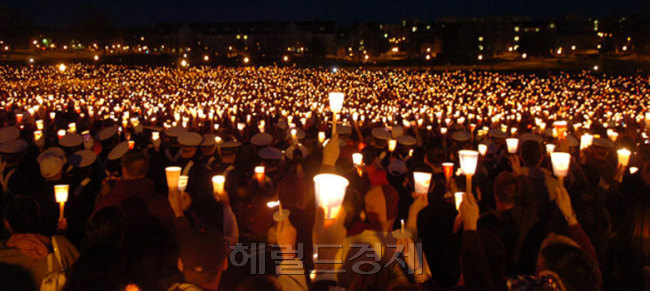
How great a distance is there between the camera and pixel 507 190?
346cm

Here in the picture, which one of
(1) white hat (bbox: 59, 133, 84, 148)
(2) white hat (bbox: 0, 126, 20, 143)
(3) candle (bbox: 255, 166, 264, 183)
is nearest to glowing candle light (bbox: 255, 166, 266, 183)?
(3) candle (bbox: 255, 166, 264, 183)

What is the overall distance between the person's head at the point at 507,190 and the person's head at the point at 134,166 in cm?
269

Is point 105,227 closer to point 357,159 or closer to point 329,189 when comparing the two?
point 329,189

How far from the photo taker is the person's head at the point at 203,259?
2.46 meters

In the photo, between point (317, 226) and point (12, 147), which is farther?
point (12, 147)

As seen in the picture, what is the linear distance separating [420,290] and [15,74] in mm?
36857

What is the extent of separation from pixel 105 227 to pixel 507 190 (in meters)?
2.67

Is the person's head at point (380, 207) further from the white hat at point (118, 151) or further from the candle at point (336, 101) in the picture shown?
the white hat at point (118, 151)

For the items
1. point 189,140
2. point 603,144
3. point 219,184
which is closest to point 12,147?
point 189,140

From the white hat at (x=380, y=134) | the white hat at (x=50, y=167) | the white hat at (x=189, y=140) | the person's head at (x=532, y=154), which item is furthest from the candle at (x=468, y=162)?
the white hat at (x=50, y=167)

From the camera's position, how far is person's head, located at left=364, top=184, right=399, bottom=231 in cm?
374

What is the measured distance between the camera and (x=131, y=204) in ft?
11.0

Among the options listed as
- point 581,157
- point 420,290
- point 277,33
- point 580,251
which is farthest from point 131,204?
point 277,33

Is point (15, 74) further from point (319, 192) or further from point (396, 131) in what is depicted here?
point (319, 192)
